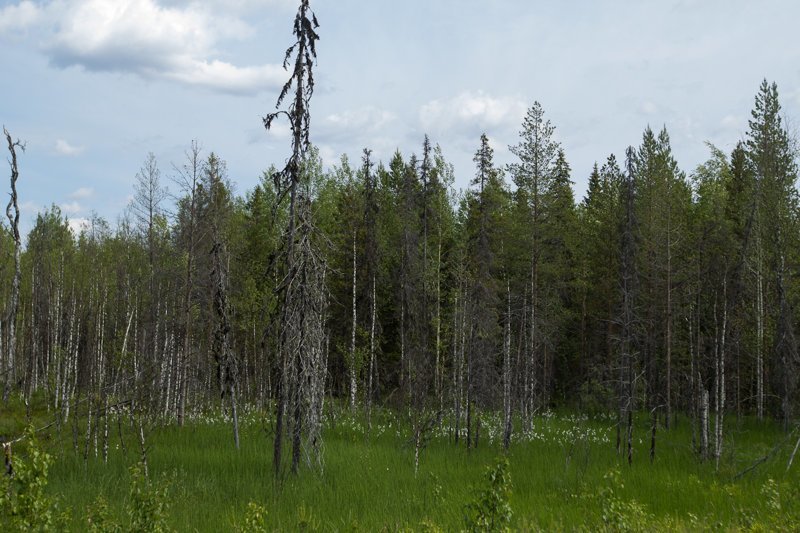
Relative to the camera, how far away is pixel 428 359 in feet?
66.2

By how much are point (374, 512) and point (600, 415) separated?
Result: 78.0 ft

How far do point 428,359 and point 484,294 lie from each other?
2916mm

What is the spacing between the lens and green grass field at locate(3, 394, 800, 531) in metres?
9.54

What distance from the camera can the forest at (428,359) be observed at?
35.2 feet

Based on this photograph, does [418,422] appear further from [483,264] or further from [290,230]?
[483,264]

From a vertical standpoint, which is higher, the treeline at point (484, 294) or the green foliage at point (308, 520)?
the treeline at point (484, 294)

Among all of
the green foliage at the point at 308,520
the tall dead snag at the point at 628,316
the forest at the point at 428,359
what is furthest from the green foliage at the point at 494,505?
the tall dead snag at the point at 628,316

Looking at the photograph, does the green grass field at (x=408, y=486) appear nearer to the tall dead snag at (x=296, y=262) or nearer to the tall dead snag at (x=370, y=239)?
the tall dead snag at (x=296, y=262)

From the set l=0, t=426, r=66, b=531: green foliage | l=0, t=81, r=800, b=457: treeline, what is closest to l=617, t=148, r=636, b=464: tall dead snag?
l=0, t=81, r=800, b=457: treeline

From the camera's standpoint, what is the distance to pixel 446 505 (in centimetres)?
1073

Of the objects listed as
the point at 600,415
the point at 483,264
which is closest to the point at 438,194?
the point at 483,264

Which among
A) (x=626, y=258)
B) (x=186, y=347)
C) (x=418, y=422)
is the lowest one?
(x=418, y=422)

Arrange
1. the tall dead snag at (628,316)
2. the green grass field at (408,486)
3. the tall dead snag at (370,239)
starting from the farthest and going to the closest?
the tall dead snag at (370,239), the tall dead snag at (628,316), the green grass field at (408,486)

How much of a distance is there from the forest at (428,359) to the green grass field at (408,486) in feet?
0.30
